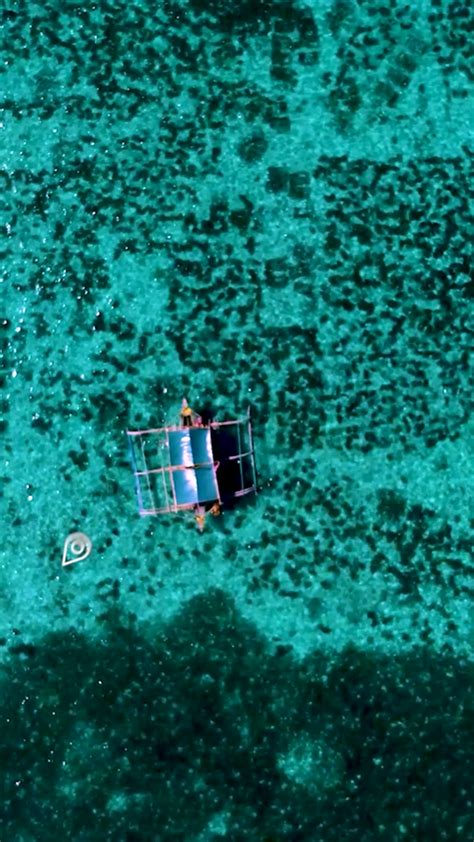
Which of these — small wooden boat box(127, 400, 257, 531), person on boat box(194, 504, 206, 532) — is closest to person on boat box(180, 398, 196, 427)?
small wooden boat box(127, 400, 257, 531)

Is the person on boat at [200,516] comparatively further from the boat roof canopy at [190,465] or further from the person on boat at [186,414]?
the person on boat at [186,414]

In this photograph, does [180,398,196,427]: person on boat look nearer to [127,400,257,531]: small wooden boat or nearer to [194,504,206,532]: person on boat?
[127,400,257,531]: small wooden boat

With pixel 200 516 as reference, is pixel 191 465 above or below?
above

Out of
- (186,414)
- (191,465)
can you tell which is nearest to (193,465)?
(191,465)

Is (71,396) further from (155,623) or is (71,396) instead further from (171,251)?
(155,623)

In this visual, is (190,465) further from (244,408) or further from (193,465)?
(244,408)
